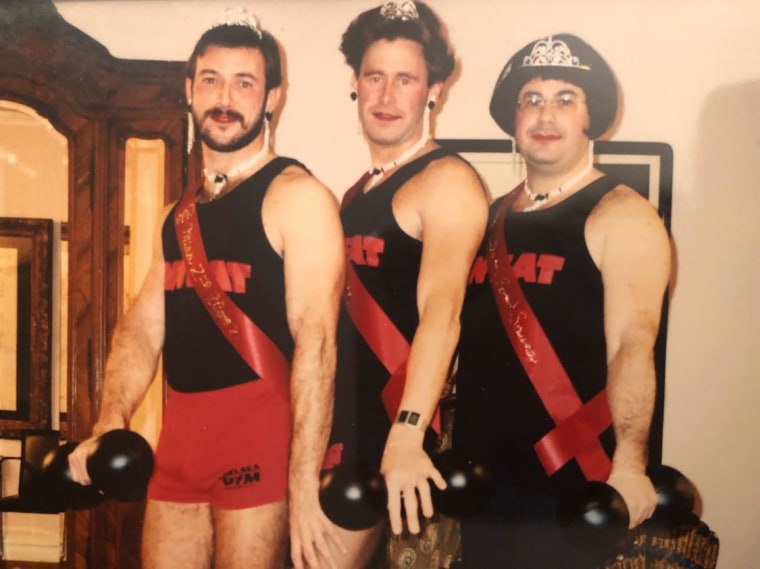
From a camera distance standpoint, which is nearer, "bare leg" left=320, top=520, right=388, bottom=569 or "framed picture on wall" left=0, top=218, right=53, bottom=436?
"bare leg" left=320, top=520, right=388, bottom=569

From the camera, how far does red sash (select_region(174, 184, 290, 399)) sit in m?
1.53

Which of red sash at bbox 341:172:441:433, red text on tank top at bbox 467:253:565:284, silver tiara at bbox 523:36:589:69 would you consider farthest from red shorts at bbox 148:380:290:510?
silver tiara at bbox 523:36:589:69

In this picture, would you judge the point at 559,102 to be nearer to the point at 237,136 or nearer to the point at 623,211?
the point at 623,211

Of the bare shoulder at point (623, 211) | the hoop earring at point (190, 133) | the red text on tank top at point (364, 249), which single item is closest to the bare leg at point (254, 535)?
the red text on tank top at point (364, 249)

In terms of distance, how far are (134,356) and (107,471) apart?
0.80ft

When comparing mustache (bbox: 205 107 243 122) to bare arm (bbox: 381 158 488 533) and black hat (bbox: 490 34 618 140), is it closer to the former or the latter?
bare arm (bbox: 381 158 488 533)

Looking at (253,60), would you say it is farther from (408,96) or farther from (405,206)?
(405,206)

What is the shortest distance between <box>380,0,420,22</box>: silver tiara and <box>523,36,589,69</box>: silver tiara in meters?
0.25

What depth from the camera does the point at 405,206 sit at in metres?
1.54

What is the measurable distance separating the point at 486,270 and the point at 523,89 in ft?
1.25

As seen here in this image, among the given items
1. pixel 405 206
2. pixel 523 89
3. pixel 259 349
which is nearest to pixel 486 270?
pixel 405 206

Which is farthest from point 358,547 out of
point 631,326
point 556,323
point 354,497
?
point 631,326

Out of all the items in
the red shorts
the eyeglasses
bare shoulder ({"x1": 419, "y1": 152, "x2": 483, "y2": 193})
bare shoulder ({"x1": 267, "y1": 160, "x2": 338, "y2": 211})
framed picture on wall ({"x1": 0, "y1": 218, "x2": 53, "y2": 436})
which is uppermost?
the eyeglasses

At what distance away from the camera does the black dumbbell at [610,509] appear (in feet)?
4.86
